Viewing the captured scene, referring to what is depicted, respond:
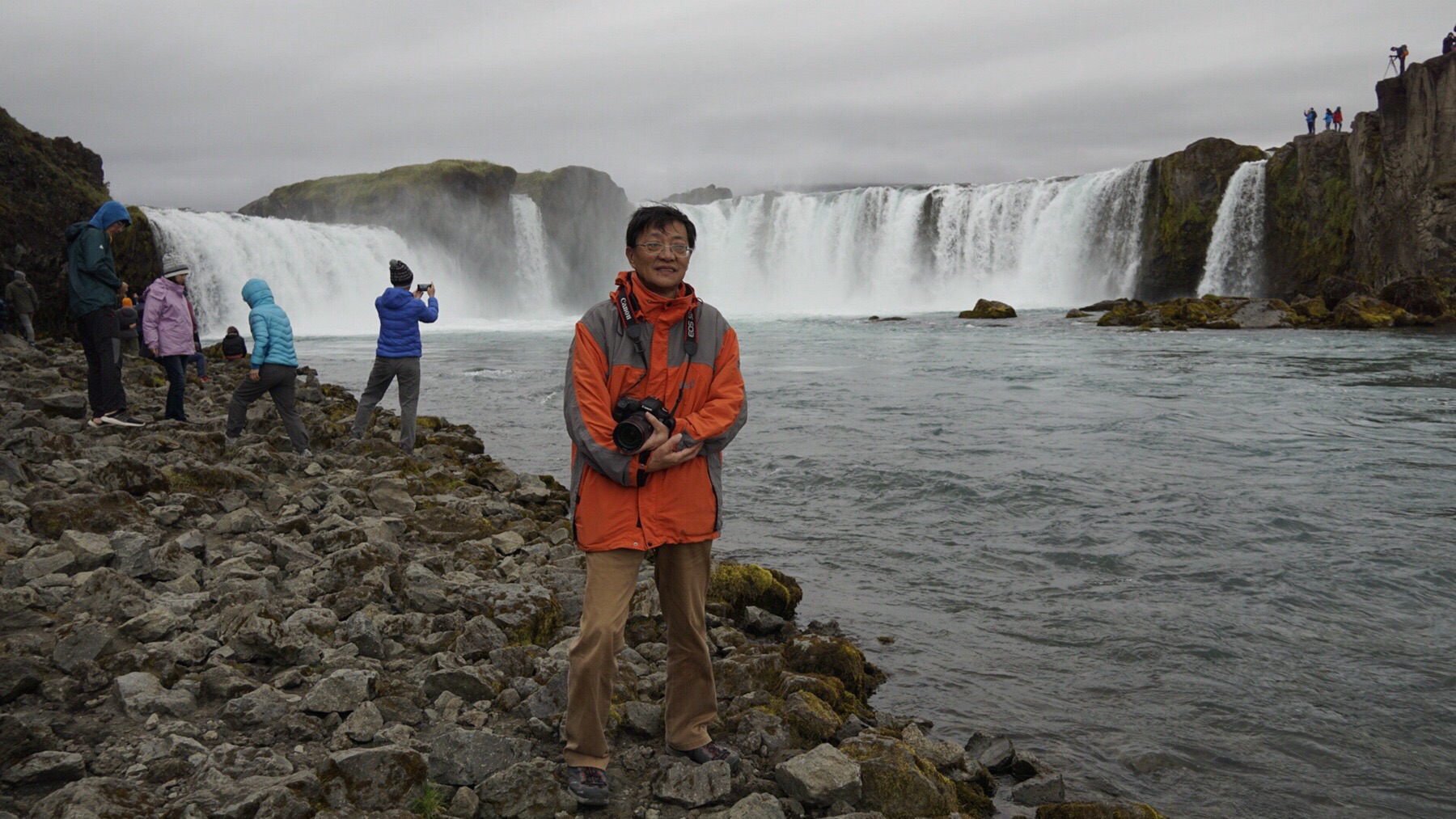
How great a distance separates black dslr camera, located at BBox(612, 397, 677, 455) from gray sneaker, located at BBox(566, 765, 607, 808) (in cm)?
130

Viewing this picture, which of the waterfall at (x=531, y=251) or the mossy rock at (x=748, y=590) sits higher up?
the waterfall at (x=531, y=251)

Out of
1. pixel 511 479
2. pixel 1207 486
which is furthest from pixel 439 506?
pixel 1207 486

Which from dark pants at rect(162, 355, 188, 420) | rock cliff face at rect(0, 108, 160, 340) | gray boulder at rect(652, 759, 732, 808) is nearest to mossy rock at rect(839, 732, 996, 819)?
gray boulder at rect(652, 759, 732, 808)

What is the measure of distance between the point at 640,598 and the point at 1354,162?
1933 inches

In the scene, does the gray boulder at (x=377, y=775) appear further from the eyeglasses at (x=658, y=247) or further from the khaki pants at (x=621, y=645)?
the eyeglasses at (x=658, y=247)

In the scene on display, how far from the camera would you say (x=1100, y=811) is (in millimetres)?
4250

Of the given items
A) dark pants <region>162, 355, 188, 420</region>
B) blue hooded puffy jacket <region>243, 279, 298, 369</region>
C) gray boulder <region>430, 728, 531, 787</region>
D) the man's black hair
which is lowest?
gray boulder <region>430, 728, 531, 787</region>

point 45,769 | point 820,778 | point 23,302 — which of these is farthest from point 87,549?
point 23,302

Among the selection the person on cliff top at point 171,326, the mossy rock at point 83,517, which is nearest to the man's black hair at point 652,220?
the mossy rock at point 83,517

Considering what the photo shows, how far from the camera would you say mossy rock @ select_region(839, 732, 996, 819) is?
161 inches

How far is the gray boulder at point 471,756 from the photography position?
385 centimetres

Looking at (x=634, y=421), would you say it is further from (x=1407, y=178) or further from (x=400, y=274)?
(x=1407, y=178)

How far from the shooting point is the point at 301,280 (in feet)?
157

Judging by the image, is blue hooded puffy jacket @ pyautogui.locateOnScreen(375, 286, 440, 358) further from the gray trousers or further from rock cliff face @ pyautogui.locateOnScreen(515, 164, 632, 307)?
rock cliff face @ pyautogui.locateOnScreen(515, 164, 632, 307)
